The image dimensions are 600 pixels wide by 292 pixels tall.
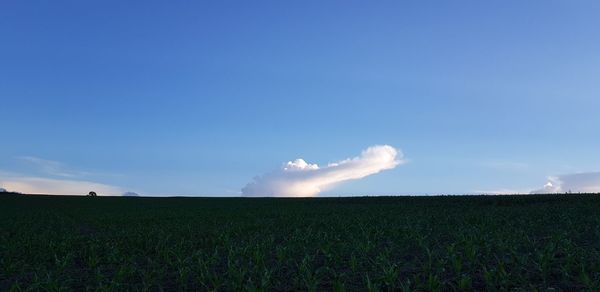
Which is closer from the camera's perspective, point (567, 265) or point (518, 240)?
point (567, 265)

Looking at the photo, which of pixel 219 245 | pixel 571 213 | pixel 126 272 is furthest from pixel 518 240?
pixel 571 213

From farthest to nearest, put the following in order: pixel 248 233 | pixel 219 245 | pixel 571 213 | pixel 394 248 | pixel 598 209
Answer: pixel 598 209
pixel 571 213
pixel 248 233
pixel 219 245
pixel 394 248

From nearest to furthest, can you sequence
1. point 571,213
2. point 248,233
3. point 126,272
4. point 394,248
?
point 126,272, point 394,248, point 248,233, point 571,213

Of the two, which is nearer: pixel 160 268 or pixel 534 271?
pixel 534 271

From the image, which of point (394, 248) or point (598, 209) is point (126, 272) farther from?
point (598, 209)

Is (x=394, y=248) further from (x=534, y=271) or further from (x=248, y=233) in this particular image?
(x=248, y=233)

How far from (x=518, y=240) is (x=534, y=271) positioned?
481 centimetres

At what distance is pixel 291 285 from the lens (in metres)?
11.2

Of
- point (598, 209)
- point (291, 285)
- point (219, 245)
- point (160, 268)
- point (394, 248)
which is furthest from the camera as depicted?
point (598, 209)

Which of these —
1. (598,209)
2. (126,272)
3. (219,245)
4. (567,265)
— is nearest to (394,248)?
(567,265)

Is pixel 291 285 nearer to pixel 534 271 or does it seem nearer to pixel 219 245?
pixel 534 271

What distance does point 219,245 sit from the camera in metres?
18.4

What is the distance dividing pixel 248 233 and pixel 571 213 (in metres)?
16.7

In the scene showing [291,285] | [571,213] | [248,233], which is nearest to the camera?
[291,285]
